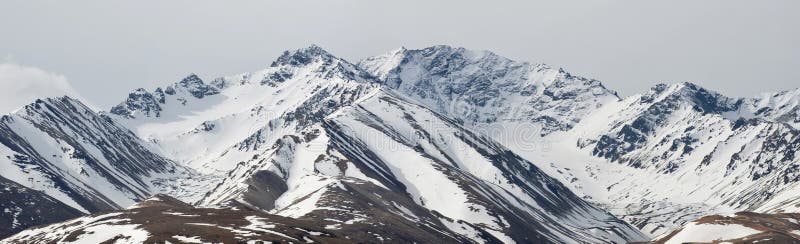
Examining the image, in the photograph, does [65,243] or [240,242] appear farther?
[65,243]

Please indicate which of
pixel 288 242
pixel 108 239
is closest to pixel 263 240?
pixel 288 242

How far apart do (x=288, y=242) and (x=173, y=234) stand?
22874 mm

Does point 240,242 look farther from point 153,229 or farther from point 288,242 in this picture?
point 153,229

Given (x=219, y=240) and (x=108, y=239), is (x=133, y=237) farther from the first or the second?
(x=219, y=240)

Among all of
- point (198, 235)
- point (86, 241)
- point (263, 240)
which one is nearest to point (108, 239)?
point (86, 241)

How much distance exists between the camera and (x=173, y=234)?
192875 mm

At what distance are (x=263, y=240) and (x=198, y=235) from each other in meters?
13.0

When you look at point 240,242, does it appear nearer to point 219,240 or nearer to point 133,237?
point 219,240

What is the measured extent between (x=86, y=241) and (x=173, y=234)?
66.3 ft

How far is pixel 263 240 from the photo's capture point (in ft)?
628

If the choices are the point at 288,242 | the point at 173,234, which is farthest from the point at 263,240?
the point at 173,234

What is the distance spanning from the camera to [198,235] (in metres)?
192

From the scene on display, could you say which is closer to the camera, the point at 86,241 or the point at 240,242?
the point at 240,242

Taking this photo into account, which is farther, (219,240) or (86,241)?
(86,241)
